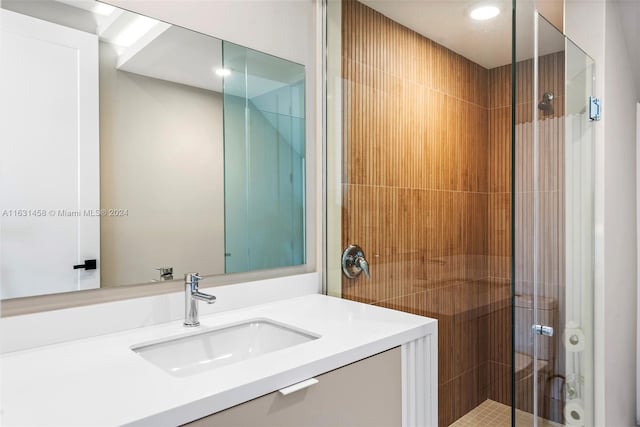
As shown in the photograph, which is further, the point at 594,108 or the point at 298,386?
the point at 594,108

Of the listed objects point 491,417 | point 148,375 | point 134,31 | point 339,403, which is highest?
point 134,31

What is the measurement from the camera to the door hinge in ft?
5.37

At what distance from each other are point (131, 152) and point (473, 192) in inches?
40.8

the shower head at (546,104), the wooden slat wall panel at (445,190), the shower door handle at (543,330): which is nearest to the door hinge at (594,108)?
the wooden slat wall panel at (445,190)

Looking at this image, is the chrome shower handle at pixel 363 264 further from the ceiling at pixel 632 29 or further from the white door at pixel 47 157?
the ceiling at pixel 632 29

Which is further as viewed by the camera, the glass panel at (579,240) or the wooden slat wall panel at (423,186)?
the glass panel at (579,240)

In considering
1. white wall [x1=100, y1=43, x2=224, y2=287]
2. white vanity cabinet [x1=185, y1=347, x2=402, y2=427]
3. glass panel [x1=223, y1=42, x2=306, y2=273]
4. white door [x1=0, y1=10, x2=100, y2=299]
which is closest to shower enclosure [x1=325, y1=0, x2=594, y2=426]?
glass panel [x1=223, y1=42, x2=306, y2=273]

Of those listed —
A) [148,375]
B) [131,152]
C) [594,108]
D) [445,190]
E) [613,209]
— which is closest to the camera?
[148,375]

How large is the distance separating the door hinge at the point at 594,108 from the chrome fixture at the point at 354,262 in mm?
1111

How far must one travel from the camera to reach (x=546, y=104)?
131 centimetres

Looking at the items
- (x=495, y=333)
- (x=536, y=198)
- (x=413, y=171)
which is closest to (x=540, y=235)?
(x=536, y=198)

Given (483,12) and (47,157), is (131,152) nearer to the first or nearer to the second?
(47,157)

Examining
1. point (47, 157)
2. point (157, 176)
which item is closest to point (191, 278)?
point (157, 176)

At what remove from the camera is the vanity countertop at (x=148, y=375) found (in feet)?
2.21
